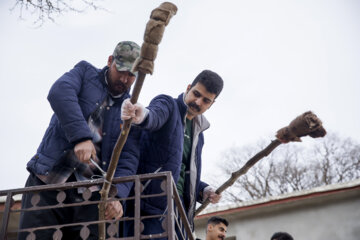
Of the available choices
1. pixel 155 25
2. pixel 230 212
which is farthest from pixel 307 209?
pixel 155 25

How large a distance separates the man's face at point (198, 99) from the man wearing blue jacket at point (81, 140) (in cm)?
60

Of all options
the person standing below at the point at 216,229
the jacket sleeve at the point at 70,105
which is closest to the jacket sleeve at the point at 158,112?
the jacket sleeve at the point at 70,105

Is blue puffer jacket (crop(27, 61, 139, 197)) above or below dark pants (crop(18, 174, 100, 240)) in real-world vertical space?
above

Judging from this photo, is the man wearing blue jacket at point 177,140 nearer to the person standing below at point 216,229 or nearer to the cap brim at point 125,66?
the cap brim at point 125,66

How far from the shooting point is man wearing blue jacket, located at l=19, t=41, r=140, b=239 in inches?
121

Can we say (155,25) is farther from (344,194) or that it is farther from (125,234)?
(344,194)

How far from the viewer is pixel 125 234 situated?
3.44 m

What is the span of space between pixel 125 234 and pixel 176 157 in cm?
74

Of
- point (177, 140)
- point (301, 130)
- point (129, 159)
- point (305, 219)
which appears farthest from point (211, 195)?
point (305, 219)

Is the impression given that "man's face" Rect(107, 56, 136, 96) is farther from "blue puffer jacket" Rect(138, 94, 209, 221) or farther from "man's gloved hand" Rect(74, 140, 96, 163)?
"man's gloved hand" Rect(74, 140, 96, 163)

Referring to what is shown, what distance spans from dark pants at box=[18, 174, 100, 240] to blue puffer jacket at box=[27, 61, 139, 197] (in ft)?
0.63

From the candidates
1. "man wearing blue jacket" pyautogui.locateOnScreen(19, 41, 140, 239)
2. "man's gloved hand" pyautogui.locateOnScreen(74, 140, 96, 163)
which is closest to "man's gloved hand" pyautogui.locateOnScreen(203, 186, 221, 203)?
"man wearing blue jacket" pyautogui.locateOnScreen(19, 41, 140, 239)

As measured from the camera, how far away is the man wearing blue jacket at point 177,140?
3.37 metres

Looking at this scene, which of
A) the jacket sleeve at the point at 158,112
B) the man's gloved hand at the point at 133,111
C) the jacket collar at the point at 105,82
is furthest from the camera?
the jacket collar at the point at 105,82
